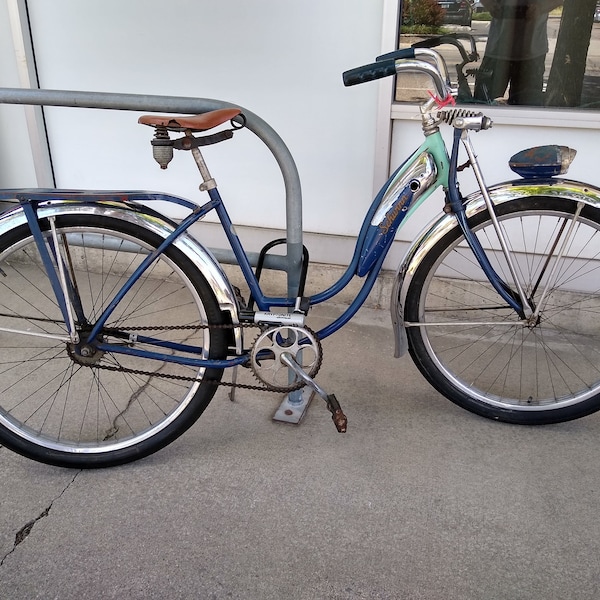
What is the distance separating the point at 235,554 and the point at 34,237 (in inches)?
49.2

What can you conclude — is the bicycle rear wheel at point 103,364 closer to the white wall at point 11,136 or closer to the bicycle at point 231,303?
the bicycle at point 231,303

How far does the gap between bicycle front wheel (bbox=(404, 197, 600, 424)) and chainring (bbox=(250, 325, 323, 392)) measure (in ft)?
1.42

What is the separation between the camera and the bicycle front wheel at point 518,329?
2445 mm

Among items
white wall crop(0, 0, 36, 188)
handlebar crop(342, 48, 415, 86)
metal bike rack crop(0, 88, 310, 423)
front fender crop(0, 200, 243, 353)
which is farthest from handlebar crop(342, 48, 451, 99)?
white wall crop(0, 0, 36, 188)

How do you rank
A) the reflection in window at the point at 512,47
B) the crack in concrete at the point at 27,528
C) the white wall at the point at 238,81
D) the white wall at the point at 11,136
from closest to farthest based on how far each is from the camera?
the crack in concrete at the point at 27,528 → the reflection in window at the point at 512,47 → the white wall at the point at 238,81 → the white wall at the point at 11,136

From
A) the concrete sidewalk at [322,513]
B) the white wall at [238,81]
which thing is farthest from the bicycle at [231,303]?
the white wall at [238,81]

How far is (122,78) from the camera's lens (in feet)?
11.7

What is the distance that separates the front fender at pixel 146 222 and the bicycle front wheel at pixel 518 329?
0.76 metres

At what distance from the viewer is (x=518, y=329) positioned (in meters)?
3.11

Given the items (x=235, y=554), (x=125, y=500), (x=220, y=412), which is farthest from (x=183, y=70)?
(x=235, y=554)

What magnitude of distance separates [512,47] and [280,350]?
2.07 m

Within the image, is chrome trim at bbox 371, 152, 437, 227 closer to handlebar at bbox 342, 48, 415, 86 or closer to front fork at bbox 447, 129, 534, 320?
front fork at bbox 447, 129, 534, 320

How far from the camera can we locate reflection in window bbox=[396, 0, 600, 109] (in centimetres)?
302

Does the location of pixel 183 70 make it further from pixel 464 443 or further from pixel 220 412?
pixel 464 443
